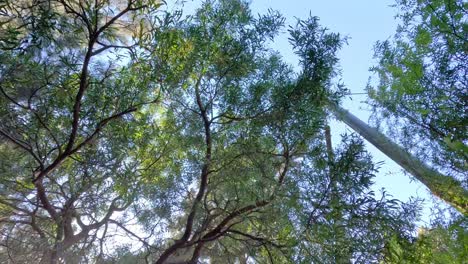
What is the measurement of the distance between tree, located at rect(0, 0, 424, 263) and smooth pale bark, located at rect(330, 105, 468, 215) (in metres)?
0.31

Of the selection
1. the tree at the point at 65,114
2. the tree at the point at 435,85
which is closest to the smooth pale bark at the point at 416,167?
the tree at the point at 435,85

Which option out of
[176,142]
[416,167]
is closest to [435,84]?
[416,167]

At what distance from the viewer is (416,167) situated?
3436 mm

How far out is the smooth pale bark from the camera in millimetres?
2898

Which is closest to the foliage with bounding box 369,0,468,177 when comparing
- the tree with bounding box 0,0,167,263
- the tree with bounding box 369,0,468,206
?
the tree with bounding box 369,0,468,206

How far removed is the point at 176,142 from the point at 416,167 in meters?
2.37

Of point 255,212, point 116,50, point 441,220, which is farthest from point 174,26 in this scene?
point 441,220

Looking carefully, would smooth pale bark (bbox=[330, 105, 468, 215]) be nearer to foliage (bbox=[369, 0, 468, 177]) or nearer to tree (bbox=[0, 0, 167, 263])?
foliage (bbox=[369, 0, 468, 177])

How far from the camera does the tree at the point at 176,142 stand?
2.78 m

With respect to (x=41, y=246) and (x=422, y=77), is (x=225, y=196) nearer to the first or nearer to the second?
(x=41, y=246)

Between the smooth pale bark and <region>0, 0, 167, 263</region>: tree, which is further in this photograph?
the smooth pale bark

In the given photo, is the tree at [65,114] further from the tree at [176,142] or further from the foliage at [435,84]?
the foliage at [435,84]

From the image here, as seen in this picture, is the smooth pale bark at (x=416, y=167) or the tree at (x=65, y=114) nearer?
the tree at (x=65, y=114)

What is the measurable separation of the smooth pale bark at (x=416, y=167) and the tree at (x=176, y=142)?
0.31 meters
